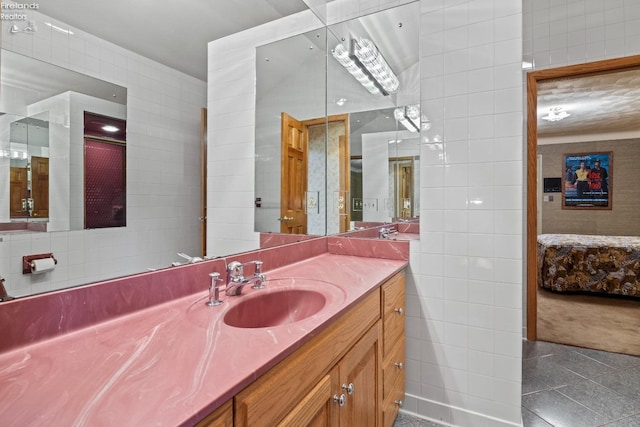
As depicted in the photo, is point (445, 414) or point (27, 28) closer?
point (27, 28)

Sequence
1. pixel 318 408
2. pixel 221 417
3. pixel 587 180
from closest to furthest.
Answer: pixel 221 417 → pixel 318 408 → pixel 587 180

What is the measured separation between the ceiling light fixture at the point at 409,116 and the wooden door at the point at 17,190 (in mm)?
1675

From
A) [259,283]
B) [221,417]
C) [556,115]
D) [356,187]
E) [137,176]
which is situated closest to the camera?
[221,417]

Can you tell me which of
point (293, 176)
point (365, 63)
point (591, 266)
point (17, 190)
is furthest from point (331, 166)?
point (591, 266)

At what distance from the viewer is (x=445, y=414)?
172 centimetres

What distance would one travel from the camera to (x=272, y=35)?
1739 mm

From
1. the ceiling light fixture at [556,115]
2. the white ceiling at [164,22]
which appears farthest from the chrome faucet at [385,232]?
the ceiling light fixture at [556,115]

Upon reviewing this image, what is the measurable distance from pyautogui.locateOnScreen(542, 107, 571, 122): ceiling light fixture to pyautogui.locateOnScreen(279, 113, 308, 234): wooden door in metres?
4.41

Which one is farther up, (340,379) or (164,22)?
(164,22)

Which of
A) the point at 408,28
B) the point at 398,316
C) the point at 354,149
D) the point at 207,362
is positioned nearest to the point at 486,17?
the point at 408,28

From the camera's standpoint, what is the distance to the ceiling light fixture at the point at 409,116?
180cm

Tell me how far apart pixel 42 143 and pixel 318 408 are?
0.97 m

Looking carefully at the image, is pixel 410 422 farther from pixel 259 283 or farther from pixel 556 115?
pixel 556 115

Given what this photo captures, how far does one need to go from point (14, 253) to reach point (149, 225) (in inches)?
13.2
